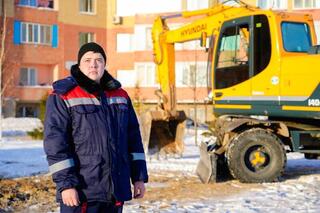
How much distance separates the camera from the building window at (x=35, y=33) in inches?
1548

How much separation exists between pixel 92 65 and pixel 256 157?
7.47m

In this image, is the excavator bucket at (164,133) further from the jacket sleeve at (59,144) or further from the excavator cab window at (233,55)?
the jacket sleeve at (59,144)

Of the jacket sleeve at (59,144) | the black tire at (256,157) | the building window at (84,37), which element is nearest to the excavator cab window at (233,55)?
the black tire at (256,157)

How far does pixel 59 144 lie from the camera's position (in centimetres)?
450

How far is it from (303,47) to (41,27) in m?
30.4

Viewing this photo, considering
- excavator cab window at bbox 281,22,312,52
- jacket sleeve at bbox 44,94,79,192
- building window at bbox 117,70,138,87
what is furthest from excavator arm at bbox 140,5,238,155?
building window at bbox 117,70,138,87

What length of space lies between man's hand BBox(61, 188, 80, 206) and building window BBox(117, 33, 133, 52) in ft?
126

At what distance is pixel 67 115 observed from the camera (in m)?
4.58

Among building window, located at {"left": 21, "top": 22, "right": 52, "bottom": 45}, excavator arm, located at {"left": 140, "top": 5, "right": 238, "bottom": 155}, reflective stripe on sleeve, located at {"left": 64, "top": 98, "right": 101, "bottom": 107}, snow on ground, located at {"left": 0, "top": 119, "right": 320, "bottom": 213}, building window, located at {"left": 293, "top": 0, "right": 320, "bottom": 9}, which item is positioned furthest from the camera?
building window, located at {"left": 21, "top": 22, "right": 52, "bottom": 45}

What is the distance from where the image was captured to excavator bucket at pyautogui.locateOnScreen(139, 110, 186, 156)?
48.1 feet

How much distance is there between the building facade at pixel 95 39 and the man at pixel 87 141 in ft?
103

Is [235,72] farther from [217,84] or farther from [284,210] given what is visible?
[284,210]

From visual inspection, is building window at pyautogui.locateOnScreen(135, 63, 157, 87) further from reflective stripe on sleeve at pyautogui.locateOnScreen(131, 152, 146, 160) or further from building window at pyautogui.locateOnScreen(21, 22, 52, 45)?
reflective stripe on sleeve at pyautogui.locateOnScreen(131, 152, 146, 160)

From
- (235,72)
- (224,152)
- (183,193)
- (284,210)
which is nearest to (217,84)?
(235,72)
